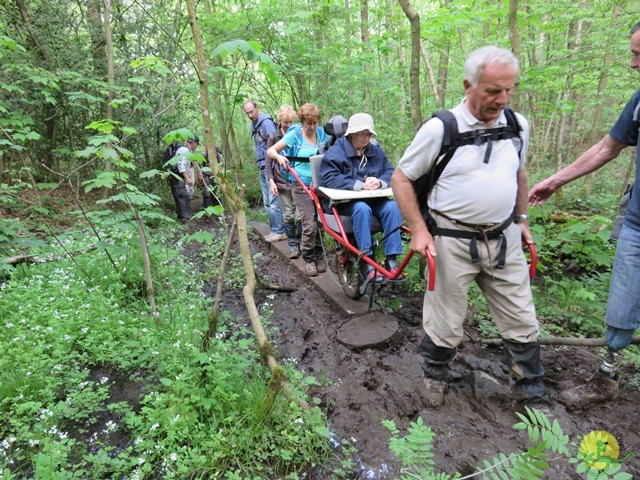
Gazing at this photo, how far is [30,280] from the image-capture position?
154 inches

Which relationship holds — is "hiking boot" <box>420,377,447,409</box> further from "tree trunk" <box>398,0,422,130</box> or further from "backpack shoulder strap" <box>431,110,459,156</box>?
"tree trunk" <box>398,0,422,130</box>

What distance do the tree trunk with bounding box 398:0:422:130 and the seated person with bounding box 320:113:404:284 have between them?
0.85 meters

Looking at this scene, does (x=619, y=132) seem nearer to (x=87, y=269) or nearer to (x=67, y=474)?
(x=67, y=474)

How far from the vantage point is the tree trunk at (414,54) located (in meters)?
3.74

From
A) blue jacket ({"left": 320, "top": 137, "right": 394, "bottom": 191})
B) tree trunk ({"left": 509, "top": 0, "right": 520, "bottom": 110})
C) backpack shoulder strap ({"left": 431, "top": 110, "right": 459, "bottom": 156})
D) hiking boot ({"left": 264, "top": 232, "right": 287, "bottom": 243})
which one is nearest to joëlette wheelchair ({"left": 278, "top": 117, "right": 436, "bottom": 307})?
blue jacket ({"left": 320, "top": 137, "right": 394, "bottom": 191})

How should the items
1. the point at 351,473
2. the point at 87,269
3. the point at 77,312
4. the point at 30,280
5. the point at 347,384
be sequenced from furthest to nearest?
the point at 87,269, the point at 30,280, the point at 77,312, the point at 347,384, the point at 351,473

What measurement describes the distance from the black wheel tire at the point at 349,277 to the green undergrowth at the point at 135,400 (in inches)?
55.7

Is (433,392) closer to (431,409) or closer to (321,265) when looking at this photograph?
(431,409)

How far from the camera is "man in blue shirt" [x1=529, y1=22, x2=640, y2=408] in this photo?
2.24 m

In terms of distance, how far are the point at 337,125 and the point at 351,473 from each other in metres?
3.44

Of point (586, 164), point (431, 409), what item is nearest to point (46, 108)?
point (431, 409)

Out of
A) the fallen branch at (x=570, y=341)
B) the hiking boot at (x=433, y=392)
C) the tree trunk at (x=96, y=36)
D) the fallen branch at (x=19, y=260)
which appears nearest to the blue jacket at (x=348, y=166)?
the fallen branch at (x=570, y=341)

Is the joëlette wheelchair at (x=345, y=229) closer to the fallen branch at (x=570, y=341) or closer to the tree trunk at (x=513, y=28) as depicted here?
the fallen branch at (x=570, y=341)

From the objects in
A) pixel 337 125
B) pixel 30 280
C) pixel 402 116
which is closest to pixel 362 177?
pixel 337 125
